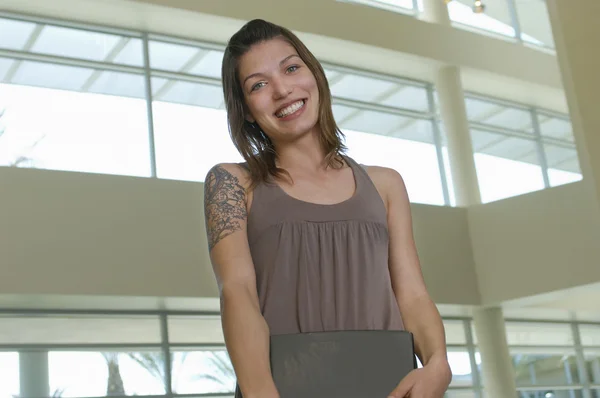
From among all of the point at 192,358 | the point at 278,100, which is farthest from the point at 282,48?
the point at 192,358

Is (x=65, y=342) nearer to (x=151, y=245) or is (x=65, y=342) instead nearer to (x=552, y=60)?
(x=151, y=245)

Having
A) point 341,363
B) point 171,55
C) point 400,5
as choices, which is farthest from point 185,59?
point 341,363

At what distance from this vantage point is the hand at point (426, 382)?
132 centimetres

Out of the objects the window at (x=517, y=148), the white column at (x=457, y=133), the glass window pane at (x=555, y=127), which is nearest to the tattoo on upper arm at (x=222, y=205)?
the white column at (x=457, y=133)

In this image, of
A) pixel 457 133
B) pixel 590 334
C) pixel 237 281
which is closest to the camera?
pixel 237 281

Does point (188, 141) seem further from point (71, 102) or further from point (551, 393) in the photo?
point (551, 393)

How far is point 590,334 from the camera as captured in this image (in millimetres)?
16531

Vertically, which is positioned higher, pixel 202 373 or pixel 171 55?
pixel 171 55

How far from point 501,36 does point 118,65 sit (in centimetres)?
705

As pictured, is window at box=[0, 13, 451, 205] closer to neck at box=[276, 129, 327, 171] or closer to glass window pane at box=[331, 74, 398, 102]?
glass window pane at box=[331, 74, 398, 102]

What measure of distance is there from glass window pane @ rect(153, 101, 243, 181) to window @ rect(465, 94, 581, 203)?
463 centimetres

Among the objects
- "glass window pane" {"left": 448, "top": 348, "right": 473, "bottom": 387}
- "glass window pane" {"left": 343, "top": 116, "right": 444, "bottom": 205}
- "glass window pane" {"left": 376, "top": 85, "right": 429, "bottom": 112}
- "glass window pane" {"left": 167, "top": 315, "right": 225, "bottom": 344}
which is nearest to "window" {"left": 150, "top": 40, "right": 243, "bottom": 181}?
"glass window pane" {"left": 167, "top": 315, "right": 225, "bottom": 344}

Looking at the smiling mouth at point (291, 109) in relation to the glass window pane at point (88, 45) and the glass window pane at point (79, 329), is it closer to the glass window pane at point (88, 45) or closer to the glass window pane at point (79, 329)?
the glass window pane at point (79, 329)

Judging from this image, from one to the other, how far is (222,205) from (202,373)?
10.5m
